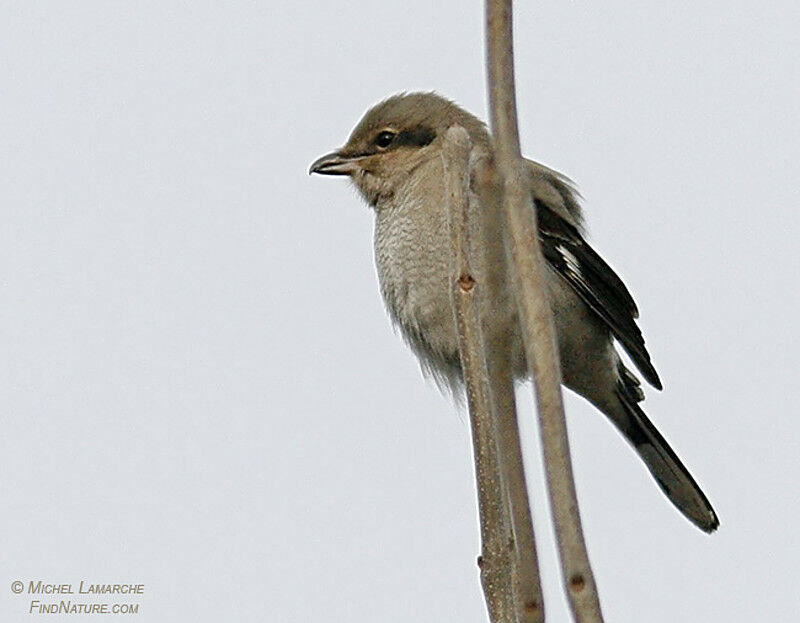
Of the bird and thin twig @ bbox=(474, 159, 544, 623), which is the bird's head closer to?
the bird

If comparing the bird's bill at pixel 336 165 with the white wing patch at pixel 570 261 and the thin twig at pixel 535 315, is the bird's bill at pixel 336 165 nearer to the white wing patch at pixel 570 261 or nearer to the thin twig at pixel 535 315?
the white wing patch at pixel 570 261

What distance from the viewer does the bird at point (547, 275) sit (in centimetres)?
479

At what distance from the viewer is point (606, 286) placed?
5113mm

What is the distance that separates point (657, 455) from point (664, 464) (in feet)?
0.15

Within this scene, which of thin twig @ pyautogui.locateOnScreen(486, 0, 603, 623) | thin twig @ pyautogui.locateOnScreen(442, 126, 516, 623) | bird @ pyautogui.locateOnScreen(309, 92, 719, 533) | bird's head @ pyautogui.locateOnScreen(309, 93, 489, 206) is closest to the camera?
thin twig @ pyautogui.locateOnScreen(486, 0, 603, 623)

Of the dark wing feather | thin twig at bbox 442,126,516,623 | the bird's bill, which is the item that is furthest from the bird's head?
thin twig at bbox 442,126,516,623

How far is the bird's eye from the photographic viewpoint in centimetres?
514

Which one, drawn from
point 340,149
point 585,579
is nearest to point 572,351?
point 340,149

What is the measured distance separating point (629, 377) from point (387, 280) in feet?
3.84

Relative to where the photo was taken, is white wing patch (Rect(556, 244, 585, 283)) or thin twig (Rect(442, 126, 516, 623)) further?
white wing patch (Rect(556, 244, 585, 283))

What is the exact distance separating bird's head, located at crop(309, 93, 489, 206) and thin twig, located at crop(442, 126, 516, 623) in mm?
3235

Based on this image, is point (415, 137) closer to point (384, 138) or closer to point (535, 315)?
point (384, 138)

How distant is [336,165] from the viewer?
203 inches

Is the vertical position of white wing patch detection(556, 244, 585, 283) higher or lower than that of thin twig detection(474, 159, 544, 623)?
higher
